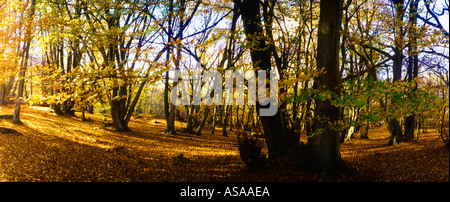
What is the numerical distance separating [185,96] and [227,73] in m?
12.3

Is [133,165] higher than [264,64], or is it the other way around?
[264,64]

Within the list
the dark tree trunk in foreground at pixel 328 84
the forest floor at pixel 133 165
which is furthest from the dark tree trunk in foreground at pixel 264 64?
the dark tree trunk in foreground at pixel 328 84

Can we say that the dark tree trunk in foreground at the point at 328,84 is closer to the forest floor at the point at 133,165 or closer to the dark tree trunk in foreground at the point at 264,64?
the forest floor at the point at 133,165

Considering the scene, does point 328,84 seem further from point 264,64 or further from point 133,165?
point 133,165

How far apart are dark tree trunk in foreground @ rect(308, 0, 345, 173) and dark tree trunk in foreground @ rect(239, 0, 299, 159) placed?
89 centimetres

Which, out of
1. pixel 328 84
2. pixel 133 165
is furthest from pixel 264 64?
pixel 133 165

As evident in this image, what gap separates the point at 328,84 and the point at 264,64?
Answer: 53.4 inches

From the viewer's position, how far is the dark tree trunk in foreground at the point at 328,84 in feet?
13.1

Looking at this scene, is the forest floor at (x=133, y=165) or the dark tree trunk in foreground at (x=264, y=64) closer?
the forest floor at (x=133, y=165)

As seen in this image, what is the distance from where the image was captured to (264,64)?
191 inches

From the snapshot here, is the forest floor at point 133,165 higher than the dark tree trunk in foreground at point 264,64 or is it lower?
lower

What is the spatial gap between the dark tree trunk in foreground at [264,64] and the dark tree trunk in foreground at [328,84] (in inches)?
34.9
